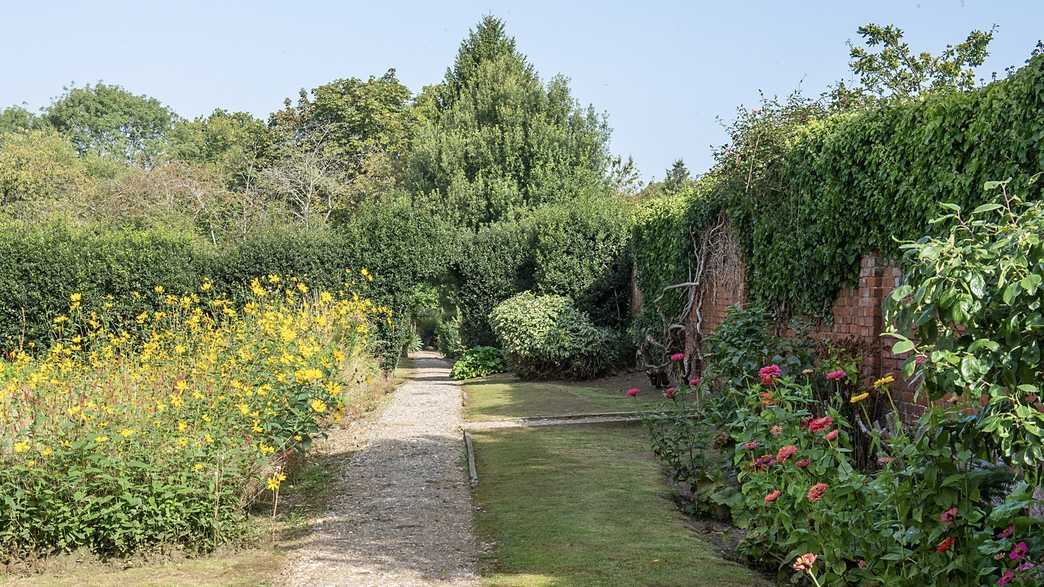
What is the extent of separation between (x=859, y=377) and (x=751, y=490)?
2781 millimetres

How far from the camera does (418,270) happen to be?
18.2 meters

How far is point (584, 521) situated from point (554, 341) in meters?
11.2

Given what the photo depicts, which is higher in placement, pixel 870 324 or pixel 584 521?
pixel 870 324

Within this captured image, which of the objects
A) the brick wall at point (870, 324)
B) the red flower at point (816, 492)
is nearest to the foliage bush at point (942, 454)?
the red flower at point (816, 492)

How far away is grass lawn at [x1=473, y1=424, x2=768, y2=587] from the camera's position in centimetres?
530

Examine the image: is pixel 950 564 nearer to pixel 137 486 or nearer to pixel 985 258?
pixel 985 258

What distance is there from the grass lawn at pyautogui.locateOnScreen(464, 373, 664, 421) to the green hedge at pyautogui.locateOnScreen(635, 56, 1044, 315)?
2.97 meters

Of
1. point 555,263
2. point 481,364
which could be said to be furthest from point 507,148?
point 481,364

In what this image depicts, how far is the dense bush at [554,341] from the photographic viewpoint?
17750 millimetres

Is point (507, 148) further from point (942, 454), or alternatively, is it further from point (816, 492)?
point (942, 454)

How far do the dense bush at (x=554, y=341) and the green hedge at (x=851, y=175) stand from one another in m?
5.44

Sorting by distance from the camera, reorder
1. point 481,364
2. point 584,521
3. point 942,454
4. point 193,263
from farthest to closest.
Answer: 1. point 481,364
2. point 193,263
3. point 584,521
4. point 942,454

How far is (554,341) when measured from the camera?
699 inches

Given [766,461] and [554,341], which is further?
[554,341]
